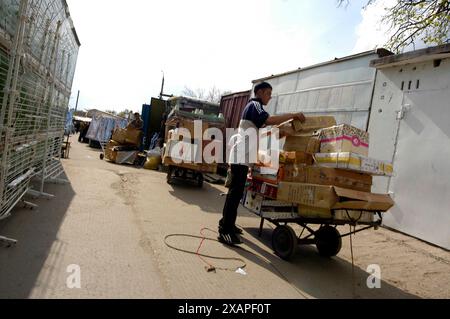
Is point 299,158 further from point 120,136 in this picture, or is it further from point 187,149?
point 120,136

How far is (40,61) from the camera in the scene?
503 centimetres

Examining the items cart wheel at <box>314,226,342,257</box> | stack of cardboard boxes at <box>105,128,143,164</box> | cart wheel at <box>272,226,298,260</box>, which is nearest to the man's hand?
cart wheel at <box>272,226,298,260</box>

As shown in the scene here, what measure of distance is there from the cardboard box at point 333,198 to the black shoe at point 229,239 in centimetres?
102

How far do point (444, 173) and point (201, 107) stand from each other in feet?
31.3

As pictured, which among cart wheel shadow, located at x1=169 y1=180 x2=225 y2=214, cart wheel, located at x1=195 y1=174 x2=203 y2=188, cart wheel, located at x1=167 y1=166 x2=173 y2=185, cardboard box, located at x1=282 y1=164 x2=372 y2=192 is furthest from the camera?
cart wheel, located at x1=195 y1=174 x2=203 y2=188

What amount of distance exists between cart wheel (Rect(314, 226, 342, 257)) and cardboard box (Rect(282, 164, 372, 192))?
0.95 m

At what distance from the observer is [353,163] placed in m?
3.85

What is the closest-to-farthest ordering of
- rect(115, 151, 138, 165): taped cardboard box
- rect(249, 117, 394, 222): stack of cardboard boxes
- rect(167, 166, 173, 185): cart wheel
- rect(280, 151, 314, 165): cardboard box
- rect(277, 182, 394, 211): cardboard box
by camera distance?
rect(277, 182, 394, 211): cardboard box → rect(249, 117, 394, 222): stack of cardboard boxes → rect(280, 151, 314, 165): cardboard box → rect(167, 166, 173, 185): cart wheel → rect(115, 151, 138, 165): taped cardboard box

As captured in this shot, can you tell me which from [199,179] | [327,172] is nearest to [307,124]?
[327,172]

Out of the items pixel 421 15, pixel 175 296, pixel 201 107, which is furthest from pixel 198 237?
pixel 201 107

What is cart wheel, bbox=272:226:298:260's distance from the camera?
4328 mm

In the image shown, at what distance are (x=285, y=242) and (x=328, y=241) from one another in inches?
31.9

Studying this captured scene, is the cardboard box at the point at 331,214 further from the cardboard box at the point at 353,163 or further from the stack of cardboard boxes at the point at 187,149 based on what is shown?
the stack of cardboard boxes at the point at 187,149

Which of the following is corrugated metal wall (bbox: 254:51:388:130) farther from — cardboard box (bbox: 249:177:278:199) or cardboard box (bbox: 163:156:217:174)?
cardboard box (bbox: 249:177:278:199)
